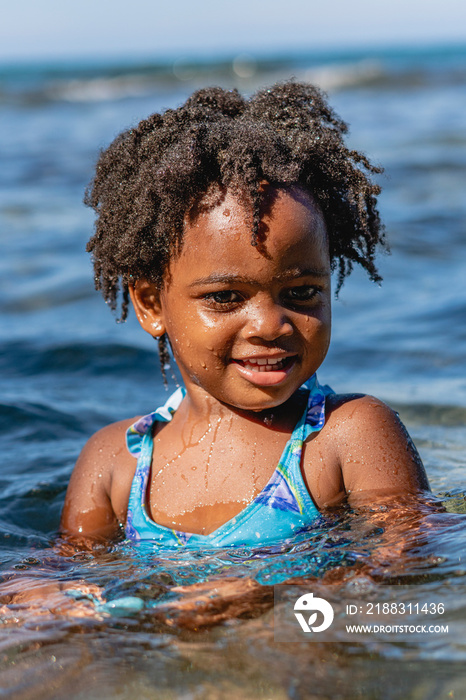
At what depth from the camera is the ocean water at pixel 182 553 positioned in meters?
2.10

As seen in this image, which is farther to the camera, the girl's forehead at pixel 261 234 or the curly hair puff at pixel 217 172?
the curly hair puff at pixel 217 172

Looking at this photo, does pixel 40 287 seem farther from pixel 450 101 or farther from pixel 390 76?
pixel 390 76

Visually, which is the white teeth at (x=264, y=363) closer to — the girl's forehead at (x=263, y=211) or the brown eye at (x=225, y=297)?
the brown eye at (x=225, y=297)

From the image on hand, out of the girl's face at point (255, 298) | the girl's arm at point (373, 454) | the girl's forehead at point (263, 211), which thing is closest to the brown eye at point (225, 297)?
the girl's face at point (255, 298)

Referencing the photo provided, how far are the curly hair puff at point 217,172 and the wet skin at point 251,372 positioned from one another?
76mm

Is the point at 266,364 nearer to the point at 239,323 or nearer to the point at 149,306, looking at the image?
the point at 239,323

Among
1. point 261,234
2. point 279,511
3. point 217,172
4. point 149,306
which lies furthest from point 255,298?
point 279,511

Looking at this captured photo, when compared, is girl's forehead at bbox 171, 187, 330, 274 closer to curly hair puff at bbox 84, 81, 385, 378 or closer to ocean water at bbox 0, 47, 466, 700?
curly hair puff at bbox 84, 81, 385, 378

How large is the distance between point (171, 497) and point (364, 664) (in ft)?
3.89

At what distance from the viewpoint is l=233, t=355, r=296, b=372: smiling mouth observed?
9.14ft

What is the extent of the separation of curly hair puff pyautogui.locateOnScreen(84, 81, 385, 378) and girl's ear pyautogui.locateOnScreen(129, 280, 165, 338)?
0.05 meters

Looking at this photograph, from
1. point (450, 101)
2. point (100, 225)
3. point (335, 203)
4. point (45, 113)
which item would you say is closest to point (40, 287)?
point (100, 225)

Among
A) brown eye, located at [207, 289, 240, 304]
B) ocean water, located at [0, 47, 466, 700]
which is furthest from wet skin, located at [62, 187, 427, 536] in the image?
ocean water, located at [0, 47, 466, 700]

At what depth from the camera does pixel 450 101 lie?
1806cm
